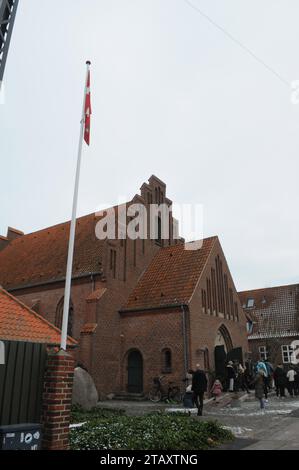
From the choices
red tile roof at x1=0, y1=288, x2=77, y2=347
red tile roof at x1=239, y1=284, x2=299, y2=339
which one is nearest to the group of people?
red tile roof at x1=0, y1=288, x2=77, y2=347

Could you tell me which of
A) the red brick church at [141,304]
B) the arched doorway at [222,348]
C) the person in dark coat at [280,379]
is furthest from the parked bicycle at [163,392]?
the person in dark coat at [280,379]

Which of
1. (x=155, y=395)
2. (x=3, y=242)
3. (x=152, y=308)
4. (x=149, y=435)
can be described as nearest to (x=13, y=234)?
(x=3, y=242)

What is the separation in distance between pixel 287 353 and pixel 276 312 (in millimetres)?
4375

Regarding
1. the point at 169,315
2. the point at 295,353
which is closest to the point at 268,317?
the point at 295,353

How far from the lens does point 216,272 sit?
25.0m

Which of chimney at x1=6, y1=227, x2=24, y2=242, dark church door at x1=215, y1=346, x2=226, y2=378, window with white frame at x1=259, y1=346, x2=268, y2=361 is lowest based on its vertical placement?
dark church door at x1=215, y1=346, x2=226, y2=378

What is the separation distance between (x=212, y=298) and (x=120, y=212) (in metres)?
7.80

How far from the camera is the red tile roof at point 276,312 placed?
3647cm

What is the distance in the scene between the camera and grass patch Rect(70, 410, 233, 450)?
783 centimetres

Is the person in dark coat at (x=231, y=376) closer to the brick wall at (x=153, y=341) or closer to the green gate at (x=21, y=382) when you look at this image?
the brick wall at (x=153, y=341)

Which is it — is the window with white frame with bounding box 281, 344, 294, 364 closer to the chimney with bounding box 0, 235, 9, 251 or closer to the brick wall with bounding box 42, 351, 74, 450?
the chimney with bounding box 0, 235, 9, 251

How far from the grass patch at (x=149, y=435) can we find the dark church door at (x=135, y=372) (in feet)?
39.7

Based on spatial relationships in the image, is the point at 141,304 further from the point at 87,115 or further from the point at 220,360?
the point at 87,115
